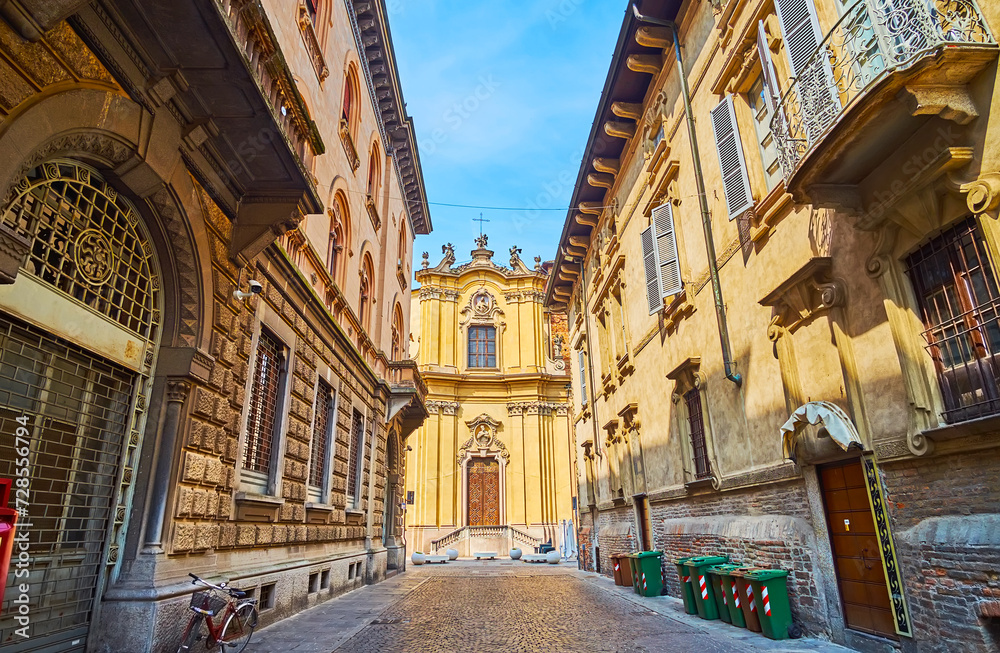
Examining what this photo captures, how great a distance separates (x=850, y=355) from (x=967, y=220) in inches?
82.1

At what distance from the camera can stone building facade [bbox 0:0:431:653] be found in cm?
501

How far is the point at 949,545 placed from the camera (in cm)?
559

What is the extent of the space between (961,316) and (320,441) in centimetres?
1114

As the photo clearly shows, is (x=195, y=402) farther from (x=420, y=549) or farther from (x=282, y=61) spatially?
(x=420, y=549)

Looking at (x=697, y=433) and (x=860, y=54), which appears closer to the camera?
(x=860, y=54)

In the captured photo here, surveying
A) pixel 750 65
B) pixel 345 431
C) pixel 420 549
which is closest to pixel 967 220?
pixel 750 65

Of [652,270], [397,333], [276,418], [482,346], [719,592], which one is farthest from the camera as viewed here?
[482,346]

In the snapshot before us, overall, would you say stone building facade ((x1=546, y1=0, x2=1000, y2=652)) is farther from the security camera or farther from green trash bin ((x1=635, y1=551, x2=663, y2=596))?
the security camera

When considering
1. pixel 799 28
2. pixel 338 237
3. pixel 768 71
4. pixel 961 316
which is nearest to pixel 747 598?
pixel 961 316

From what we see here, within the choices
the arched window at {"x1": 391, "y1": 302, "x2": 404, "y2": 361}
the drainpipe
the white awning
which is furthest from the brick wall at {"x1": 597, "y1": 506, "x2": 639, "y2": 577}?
the arched window at {"x1": 391, "y1": 302, "x2": 404, "y2": 361}

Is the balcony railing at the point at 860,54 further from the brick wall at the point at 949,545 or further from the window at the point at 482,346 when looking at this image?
the window at the point at 482,346

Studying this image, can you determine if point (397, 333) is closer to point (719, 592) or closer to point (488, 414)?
point (488, 414)

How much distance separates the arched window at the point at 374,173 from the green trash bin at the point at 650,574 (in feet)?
41.7

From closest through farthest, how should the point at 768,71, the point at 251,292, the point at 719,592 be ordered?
the point at 768,71 → the point at 251,292 → the point at 719,592
